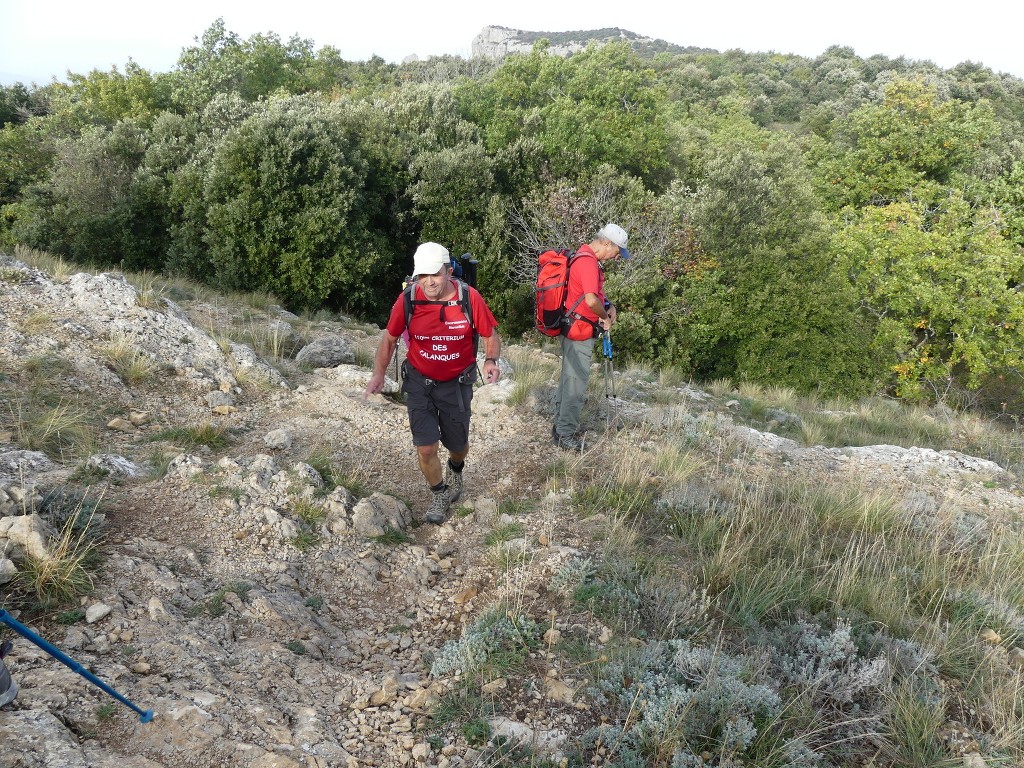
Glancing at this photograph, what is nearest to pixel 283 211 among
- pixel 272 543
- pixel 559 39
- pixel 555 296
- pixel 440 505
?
pixel 555 296

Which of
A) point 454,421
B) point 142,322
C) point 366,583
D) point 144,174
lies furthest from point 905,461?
point 144,174

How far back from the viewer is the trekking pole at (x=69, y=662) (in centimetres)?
190

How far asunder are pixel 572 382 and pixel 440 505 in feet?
5.53

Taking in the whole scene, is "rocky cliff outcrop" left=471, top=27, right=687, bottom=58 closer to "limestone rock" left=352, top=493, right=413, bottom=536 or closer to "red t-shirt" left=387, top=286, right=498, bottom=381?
"red t-shirt" left=387, top=286, right=498, bottom=381

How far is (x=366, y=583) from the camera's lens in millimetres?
3650

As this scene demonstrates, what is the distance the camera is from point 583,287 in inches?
200

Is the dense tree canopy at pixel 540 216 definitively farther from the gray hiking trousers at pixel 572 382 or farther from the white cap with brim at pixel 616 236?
the white cap with brim at pixel 616 236

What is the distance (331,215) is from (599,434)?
998 centimetres

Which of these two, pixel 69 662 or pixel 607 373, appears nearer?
pixel 69 662

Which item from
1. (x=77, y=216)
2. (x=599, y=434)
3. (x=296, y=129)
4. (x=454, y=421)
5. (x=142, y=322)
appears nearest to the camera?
(x=454, y=421)

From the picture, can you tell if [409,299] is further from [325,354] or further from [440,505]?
[325,354]

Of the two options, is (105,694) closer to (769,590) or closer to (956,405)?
(769,590)

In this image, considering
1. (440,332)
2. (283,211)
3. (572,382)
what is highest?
(283,211)

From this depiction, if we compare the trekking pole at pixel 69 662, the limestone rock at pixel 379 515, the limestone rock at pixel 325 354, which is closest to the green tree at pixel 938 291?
the limestone rock at pixel 325 354
